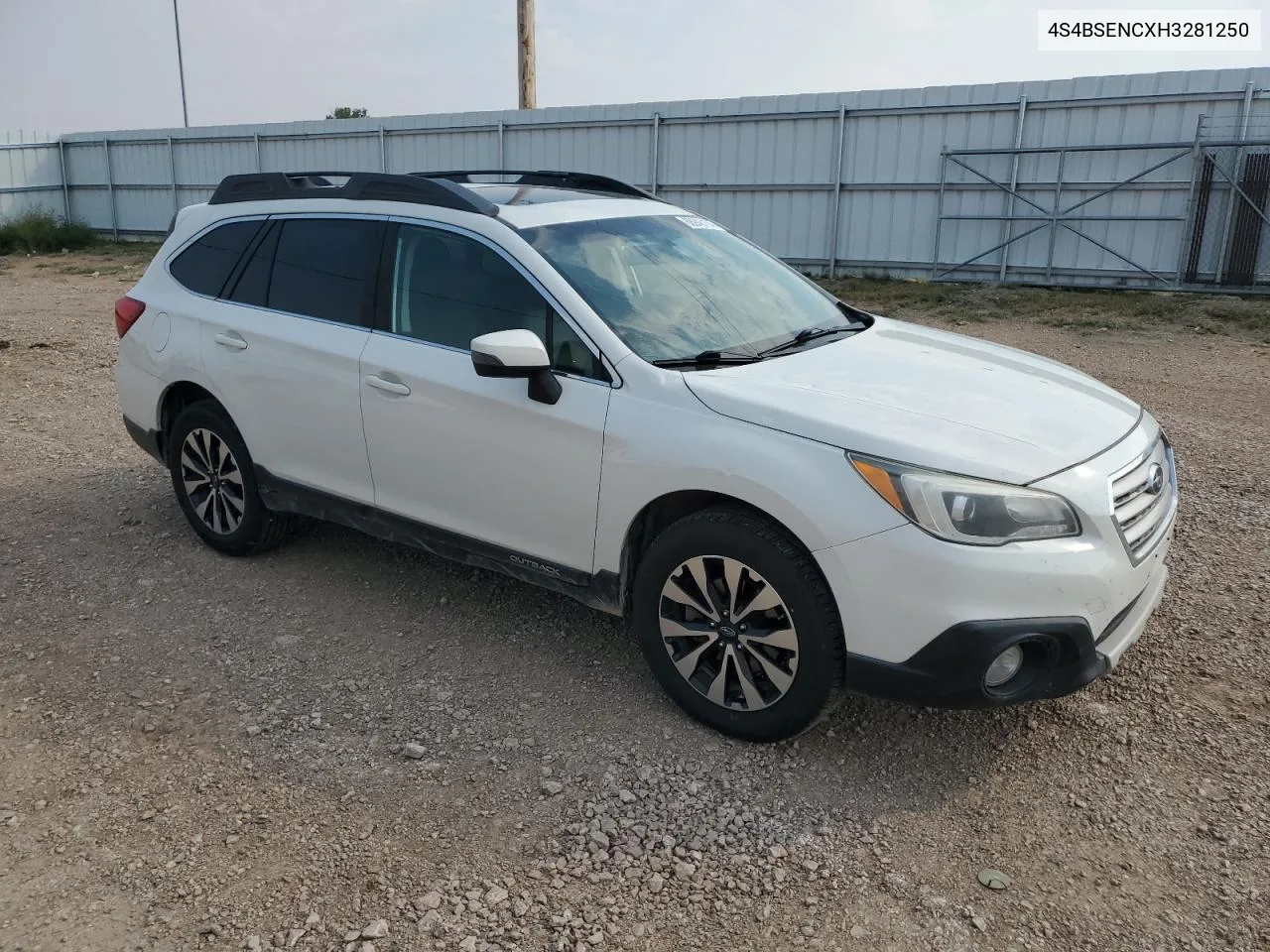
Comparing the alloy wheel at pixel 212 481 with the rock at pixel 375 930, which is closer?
the rock at pixel 375 930

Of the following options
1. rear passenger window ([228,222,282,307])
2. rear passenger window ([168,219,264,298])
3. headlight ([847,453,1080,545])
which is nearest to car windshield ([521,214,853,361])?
headlight ([847,453,1080,545])

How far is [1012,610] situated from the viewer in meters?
2.85

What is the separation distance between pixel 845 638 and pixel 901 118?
1440 centimetres

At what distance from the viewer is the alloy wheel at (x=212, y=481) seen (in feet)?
16.0

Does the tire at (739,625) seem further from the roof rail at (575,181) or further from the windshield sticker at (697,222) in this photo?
the roof rail at (575,181)

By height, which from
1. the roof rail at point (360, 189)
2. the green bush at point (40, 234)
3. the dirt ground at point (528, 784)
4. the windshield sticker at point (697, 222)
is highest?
the roof rail at point (360, 189)

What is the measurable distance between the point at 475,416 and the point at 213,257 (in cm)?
206

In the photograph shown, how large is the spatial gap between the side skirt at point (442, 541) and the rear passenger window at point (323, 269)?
79 centimetres

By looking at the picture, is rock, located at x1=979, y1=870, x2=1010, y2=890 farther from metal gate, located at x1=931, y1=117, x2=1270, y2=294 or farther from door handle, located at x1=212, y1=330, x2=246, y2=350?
metal gate, located at x1=931, y1=117, x2=1270, y2=294

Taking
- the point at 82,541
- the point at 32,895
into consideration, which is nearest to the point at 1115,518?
the point at 32,895

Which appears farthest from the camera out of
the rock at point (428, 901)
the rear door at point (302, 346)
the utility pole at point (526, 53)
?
the utility pole at point (526, 53)

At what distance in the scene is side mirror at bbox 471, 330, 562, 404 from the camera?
3402 mm

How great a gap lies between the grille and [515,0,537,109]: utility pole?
18345 mm

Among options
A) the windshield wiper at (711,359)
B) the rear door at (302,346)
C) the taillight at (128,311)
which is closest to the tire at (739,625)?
the windshield wiper at (711,359)
